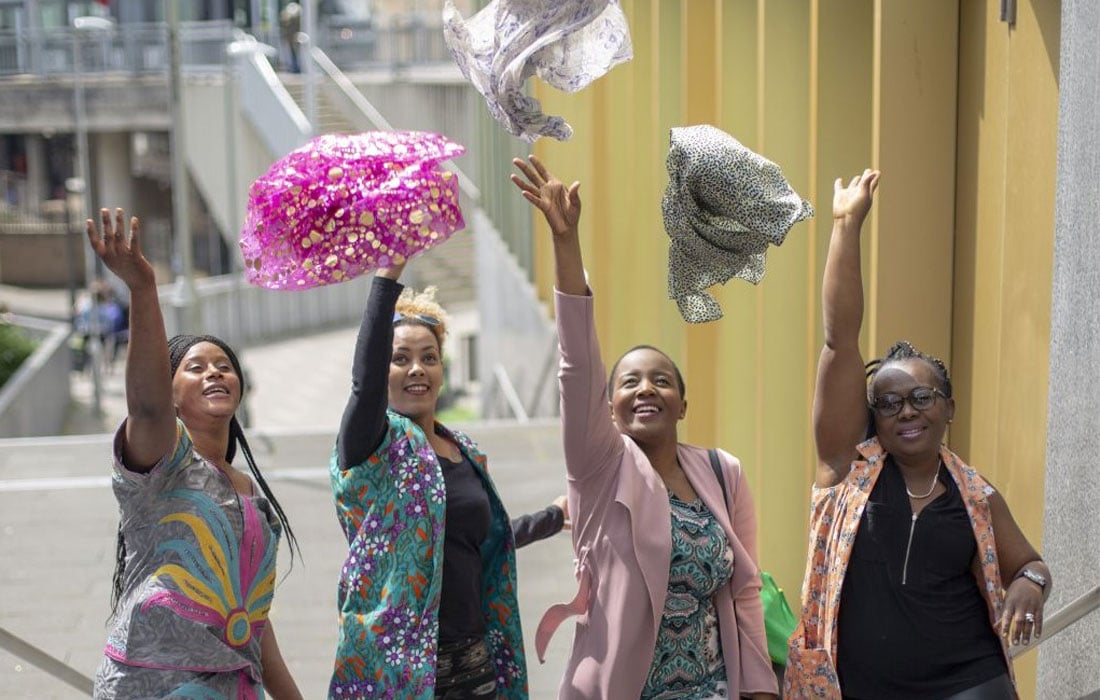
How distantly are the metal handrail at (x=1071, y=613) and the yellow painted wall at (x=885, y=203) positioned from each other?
0.87 m

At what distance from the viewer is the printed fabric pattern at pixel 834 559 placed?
172 inches

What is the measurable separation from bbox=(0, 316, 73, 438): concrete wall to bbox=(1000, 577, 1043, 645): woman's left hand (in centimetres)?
1639

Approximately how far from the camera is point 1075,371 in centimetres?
485

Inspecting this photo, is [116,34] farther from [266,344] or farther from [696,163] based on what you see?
[696,163]

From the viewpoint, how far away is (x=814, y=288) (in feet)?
23.7

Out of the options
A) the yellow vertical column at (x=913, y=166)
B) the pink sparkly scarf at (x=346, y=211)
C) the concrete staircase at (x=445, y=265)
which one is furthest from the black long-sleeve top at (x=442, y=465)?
the concrete staircase at (x=445, y=265)

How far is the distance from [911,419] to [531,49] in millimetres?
1509

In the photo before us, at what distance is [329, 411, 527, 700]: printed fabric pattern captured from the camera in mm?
4539

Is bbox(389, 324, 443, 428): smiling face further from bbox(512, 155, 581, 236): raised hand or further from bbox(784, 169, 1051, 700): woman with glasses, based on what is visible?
bbox(784, 169, 1051, 700): woman with glasses

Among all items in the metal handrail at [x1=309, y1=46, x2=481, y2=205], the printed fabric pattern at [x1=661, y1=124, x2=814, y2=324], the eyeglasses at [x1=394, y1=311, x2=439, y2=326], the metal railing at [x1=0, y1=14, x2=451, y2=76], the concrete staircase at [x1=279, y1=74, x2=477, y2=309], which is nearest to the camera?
the printed fabric pattern at [x1=661, y1=124, x2=814, y2=324]

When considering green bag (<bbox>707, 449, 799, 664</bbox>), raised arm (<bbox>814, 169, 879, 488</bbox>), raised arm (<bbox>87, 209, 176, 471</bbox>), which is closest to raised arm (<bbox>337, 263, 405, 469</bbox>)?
raised arm (<bbox>87, 209, 176, 471</bbox>)

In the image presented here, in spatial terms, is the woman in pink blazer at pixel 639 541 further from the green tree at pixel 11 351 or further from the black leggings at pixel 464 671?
the green tree at pixel 11 351

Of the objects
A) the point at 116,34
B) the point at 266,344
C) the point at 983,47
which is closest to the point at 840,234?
the point at 983,47

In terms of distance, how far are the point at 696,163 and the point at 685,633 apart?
132 centimetres
